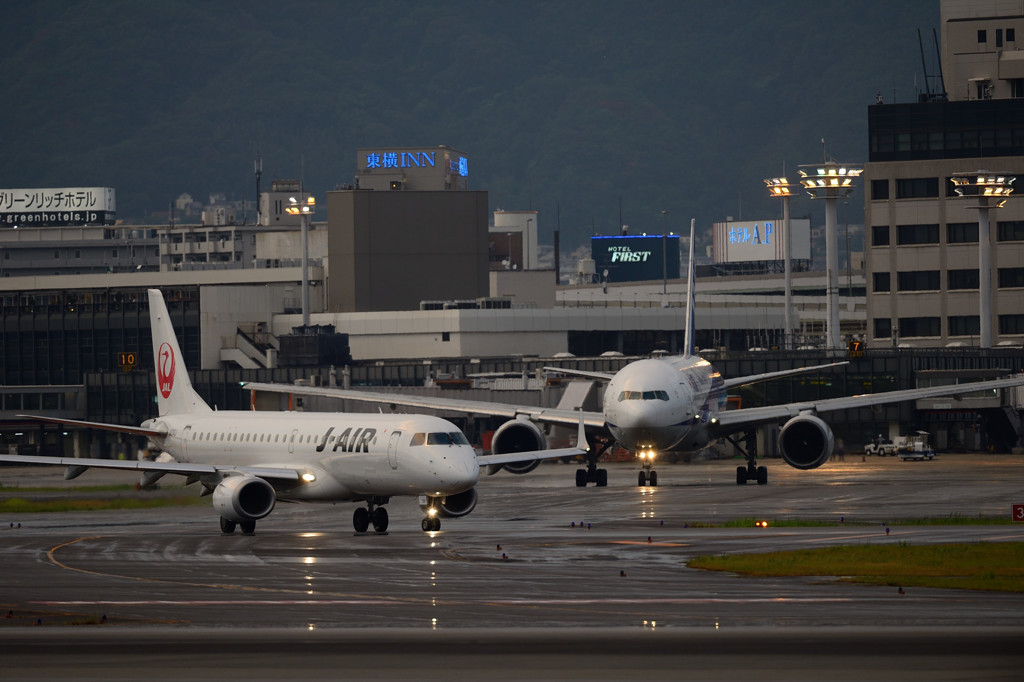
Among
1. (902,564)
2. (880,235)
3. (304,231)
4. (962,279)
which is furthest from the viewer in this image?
(304,231)

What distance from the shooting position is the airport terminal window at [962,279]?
14362 centimetres

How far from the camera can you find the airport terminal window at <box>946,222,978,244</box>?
143750mm

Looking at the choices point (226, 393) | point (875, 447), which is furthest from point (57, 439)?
point (875, 447)

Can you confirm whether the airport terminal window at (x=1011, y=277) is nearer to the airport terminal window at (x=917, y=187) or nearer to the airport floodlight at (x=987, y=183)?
the airport terminal window at (x=917, y=187)

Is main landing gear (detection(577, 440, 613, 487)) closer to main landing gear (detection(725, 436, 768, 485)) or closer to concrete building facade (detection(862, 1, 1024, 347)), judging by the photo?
main landing gear (detection(725, 436, 768, 485))

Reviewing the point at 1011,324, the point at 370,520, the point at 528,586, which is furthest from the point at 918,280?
the point at 528,586

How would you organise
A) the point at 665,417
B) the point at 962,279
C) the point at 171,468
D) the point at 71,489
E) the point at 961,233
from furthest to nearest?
1. the point at 961,233
2. the point at 962,279
3. the point at 71,489
4. the point at 665,417
5. the point at 171,468

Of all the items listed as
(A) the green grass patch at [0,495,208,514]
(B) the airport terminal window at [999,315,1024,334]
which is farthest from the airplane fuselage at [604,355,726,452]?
(B) the airport terminal window at [999,315,1024,334]

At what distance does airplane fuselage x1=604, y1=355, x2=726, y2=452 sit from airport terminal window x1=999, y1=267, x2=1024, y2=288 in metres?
Answer: 77.1

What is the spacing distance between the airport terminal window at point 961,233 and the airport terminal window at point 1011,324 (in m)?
7.43

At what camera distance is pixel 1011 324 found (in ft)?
468

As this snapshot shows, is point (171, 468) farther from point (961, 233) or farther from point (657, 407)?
point (961, 233)

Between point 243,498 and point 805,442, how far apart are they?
3310 centimetres

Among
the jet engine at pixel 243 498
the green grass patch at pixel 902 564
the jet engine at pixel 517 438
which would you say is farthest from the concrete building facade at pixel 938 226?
the green grass patch at pixel 902 564
